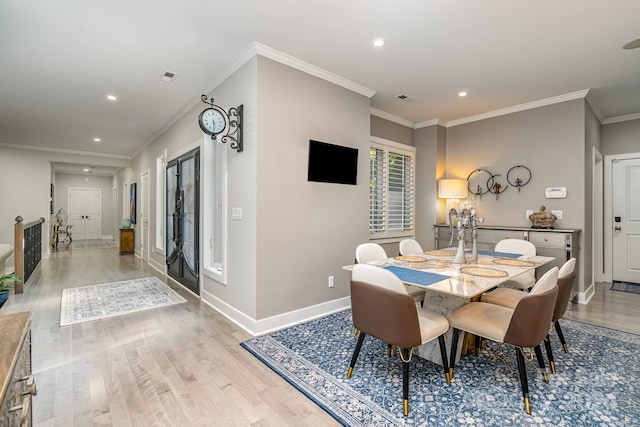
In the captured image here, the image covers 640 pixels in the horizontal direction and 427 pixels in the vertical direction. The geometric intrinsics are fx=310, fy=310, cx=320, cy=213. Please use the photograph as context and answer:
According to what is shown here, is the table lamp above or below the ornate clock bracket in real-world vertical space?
below

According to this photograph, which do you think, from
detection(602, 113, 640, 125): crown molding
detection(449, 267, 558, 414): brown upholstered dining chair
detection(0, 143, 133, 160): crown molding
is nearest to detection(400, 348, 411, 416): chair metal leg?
detection(449, 267, 558, 414): brown upholstered dining chair

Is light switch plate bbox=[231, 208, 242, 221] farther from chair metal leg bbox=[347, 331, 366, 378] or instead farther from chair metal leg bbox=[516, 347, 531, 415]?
chair metal leg bbox=[516, 347, 531, 415]

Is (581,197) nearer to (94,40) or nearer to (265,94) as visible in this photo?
(265,94)

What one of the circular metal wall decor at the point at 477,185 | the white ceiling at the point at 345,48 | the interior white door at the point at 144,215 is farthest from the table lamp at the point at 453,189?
the interior white door at the point at 144,215

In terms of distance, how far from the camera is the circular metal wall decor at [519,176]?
440cm

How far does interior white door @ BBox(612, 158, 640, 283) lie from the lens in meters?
4.82

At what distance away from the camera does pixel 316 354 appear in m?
2.53

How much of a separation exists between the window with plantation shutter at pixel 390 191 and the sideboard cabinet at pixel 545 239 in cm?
107

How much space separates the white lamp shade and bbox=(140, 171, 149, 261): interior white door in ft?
20.1

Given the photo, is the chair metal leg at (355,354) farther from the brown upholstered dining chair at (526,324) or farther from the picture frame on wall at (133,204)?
the picture frame on wall at (133,204)

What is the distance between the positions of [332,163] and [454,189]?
91.0 inches

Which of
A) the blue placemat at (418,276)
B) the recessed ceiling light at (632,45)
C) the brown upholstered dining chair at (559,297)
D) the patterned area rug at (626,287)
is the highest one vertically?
the recessed ceiling light at (632,45)

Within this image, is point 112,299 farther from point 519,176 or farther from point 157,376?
point 519,176

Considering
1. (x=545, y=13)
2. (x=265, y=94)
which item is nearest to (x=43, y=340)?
(x=265, y=94)
